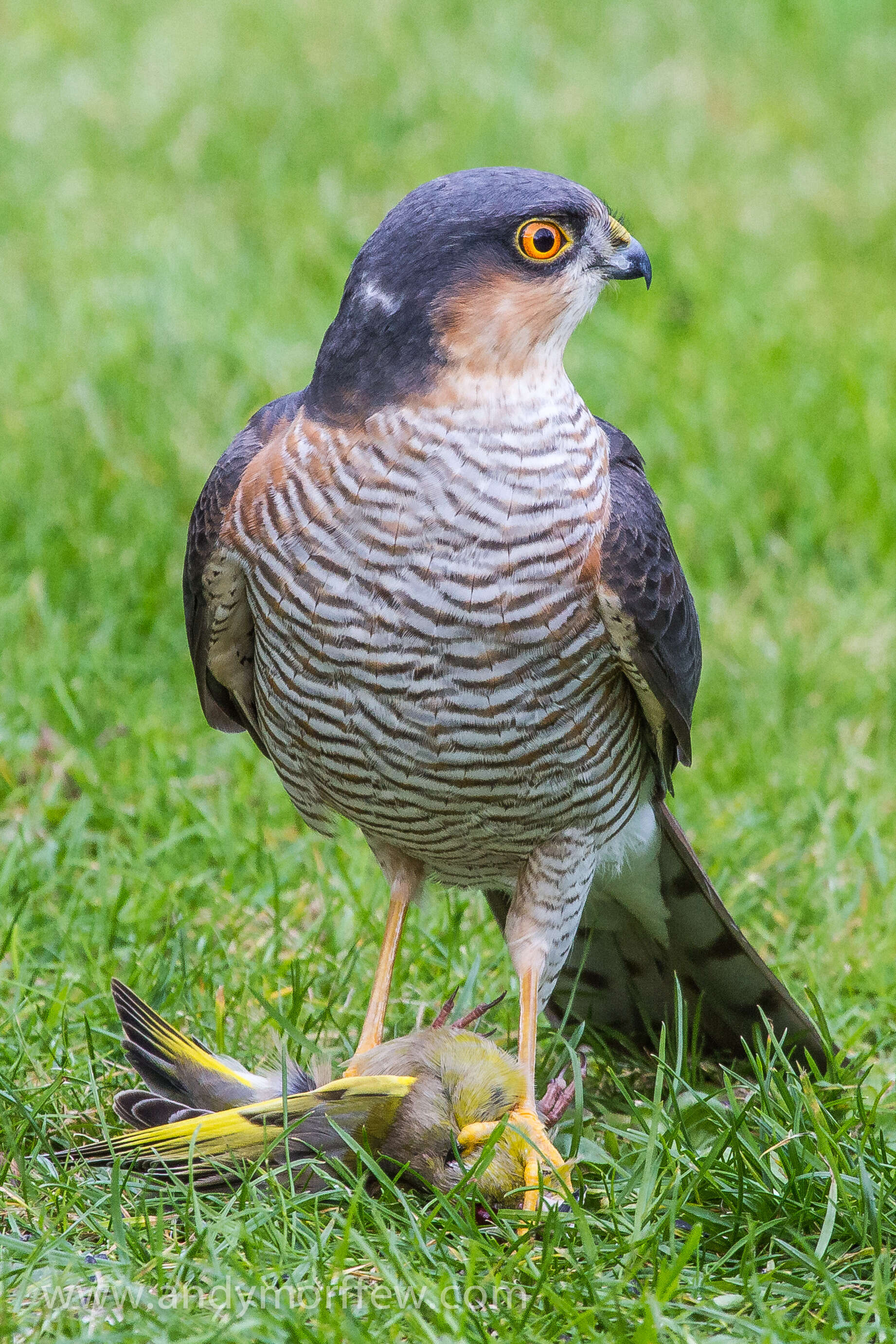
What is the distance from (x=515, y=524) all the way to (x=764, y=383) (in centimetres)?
418

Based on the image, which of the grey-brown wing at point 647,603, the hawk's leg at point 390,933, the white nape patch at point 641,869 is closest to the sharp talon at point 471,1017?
the hawk's leg at point 390,933

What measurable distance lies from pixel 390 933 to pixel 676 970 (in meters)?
0.72

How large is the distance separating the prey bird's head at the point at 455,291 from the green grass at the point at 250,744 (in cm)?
131

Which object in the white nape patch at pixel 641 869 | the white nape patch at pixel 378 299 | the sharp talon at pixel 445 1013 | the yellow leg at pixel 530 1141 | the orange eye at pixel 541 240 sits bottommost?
the yellow leg at pixel 530 1141

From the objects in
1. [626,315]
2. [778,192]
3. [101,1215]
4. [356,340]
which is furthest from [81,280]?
→ [101,1215]

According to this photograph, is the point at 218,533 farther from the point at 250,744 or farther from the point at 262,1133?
the point at 250,744

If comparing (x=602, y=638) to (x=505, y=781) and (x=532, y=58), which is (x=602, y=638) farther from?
(x=532, y=58)

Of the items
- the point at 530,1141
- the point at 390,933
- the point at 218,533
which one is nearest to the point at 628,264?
the point at 218,533

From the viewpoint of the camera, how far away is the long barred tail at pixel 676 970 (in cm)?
356

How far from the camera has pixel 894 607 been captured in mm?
5902

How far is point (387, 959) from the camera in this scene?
12.0 feet

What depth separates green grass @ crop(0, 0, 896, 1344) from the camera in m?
2.84

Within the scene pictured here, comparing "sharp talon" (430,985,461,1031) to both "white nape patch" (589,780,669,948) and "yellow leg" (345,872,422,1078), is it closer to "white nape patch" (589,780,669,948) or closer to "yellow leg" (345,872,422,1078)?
"yellow leg" (345,872,422,1078)

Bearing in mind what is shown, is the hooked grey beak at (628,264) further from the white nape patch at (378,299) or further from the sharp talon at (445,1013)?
the sharp talon at (445,1013)
